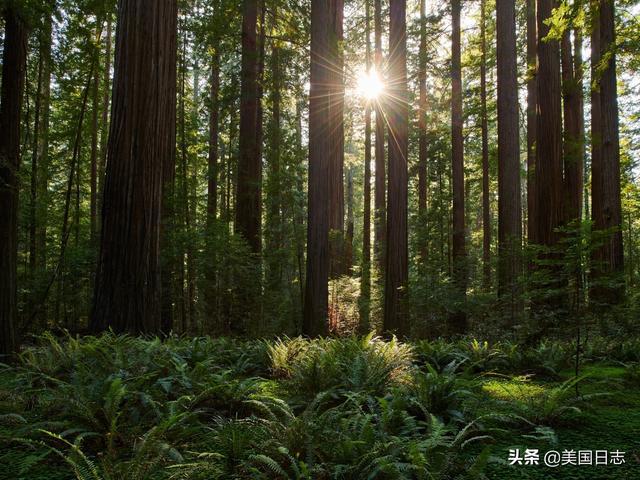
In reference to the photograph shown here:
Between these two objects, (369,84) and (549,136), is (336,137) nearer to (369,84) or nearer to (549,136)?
(369,84)

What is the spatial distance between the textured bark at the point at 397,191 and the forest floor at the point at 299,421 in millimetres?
5433

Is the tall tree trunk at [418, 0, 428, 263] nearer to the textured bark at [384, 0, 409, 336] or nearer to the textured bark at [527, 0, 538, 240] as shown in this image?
the textured bark at [527, 0, 538, 240]

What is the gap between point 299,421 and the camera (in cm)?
246

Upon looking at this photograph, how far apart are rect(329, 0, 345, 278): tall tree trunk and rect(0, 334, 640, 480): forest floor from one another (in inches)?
273

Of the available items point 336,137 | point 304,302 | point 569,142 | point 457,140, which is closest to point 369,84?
point 336,137

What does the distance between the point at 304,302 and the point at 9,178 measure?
6.23 metres

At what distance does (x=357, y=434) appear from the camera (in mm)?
2562

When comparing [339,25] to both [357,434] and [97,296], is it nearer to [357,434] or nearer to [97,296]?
[97,296]

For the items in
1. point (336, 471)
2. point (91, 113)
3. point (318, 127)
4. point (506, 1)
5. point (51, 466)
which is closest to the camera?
point (336, 471)

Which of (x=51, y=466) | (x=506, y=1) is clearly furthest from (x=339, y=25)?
(x=51, y=466)

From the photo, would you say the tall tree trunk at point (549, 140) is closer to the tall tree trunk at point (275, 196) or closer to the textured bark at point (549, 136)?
the textured bark at point (549, 136)

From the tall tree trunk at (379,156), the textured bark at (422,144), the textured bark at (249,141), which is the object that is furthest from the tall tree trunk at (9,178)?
Answer: the tall tree trunk at (379,156)

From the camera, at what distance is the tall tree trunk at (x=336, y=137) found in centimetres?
983

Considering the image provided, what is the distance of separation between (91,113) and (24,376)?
55.6 ft
